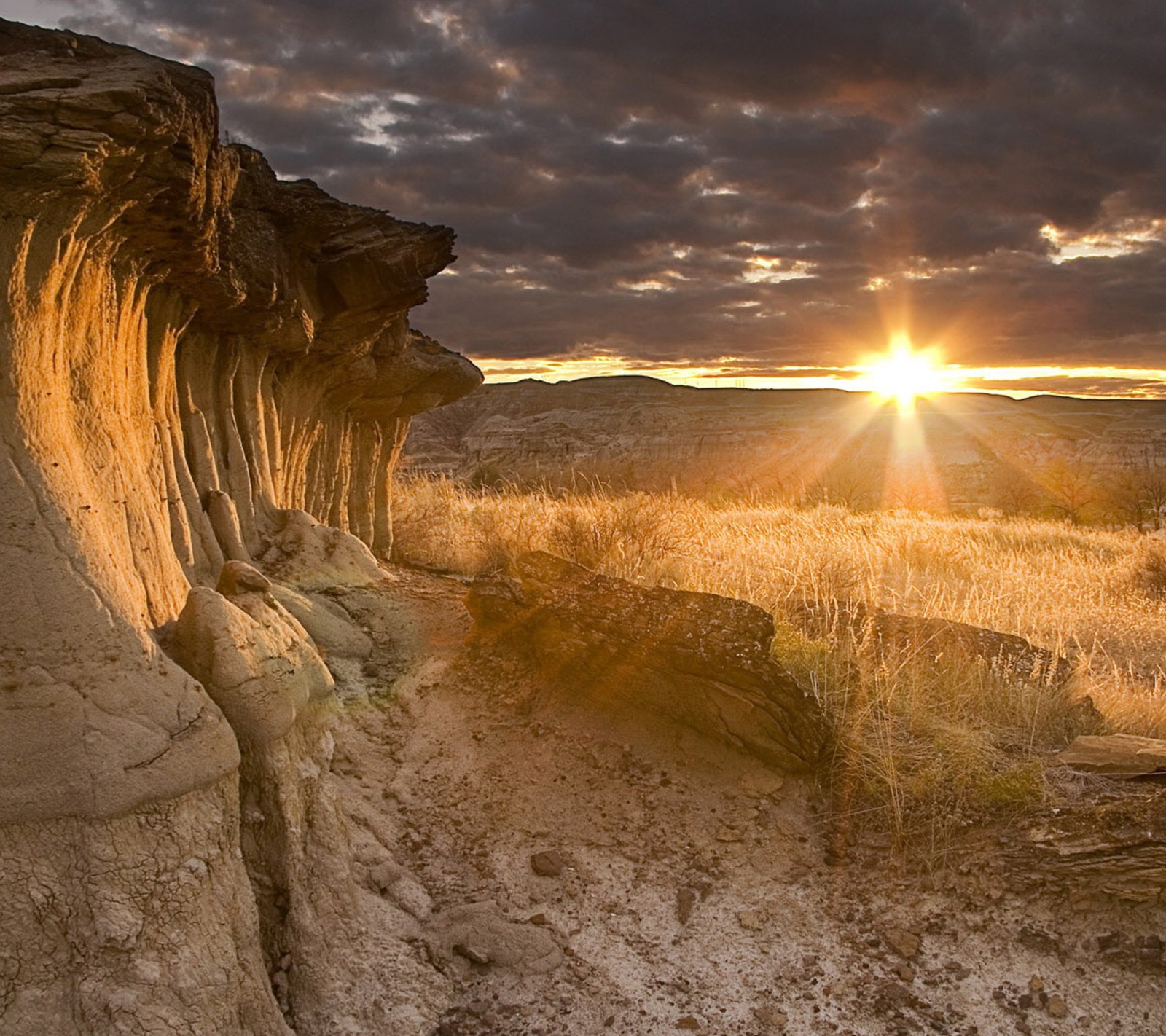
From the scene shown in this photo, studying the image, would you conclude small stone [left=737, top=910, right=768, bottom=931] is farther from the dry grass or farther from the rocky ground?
the dry grass

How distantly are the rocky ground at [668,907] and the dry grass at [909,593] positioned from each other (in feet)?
1.83

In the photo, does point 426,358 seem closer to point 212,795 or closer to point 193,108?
point 193,108

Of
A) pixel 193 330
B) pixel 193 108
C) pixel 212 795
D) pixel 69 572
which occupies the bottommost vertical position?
pixel 212 795

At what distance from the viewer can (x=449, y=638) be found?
22.5 ft

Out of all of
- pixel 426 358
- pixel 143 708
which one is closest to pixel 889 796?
pixel 143 708

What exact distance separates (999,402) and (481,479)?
287 ft

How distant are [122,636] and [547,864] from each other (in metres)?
2.44

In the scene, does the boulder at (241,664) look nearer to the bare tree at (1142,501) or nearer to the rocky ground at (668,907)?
the rocky ground at (668,907)

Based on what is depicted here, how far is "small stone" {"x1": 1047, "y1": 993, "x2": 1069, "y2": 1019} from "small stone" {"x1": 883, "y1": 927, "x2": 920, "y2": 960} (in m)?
0.57

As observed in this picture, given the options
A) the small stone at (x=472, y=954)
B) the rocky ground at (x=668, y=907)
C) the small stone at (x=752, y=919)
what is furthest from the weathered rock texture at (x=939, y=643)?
the small stone at (x=472, y=954)

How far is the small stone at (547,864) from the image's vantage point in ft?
15.2

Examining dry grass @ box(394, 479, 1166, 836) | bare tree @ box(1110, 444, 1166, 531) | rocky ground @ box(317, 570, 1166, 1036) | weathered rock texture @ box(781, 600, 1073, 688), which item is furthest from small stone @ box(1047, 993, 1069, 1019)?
bare tree @ box(1110, 444, 1166, 531)

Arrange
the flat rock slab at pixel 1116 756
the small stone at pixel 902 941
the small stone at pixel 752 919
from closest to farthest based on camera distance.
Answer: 1. the small stone at pixel 902 941
2. the small stone at pixel 752 919
3. the flat rock slab at pixel 1116 756

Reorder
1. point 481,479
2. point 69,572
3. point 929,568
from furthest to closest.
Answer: point 481,479, point 929,568, point 69,572
